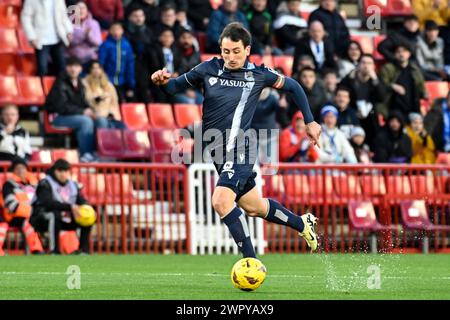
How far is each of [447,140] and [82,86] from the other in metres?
6.33

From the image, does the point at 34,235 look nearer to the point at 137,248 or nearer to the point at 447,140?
the point at 137,248

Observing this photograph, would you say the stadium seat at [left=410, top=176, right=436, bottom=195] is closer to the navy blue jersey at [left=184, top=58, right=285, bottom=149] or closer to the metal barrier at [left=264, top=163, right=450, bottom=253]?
the metal barrier at [left=264, top=163, right=450, bottom=253]

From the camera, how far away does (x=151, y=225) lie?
20641 millimetres

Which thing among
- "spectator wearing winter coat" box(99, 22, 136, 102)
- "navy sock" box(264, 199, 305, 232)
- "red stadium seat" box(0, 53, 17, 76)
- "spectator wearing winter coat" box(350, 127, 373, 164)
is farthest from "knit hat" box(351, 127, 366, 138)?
"navy sock" box(264, 199, 305, 232)

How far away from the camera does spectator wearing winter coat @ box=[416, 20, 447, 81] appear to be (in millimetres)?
25812

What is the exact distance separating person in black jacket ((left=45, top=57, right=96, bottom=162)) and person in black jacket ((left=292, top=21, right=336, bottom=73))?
13.7 ft

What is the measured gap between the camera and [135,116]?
2292cm

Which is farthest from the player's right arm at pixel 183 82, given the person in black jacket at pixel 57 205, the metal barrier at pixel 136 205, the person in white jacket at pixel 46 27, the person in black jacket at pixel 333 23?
the person in black jacket at pixel 333 23

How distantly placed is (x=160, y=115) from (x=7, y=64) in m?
2.68

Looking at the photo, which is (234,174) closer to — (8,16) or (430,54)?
(8,16)

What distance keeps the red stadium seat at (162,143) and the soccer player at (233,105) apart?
9546mm

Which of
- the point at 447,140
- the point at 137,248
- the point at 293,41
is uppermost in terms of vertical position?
the point at 293,41

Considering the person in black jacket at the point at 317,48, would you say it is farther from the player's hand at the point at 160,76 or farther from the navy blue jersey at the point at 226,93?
the player's hand at the point at 160,76
